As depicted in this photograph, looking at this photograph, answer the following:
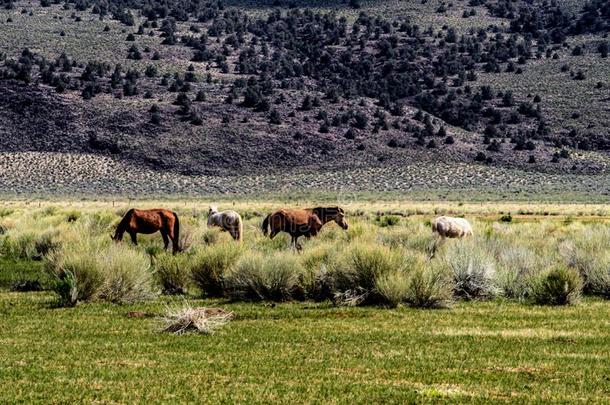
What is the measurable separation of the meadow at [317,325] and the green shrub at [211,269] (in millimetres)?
32

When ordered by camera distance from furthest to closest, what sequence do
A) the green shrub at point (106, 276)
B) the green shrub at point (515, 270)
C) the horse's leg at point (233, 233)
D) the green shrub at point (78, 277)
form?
the horse's leg at point (233, 233)
the green shrub at point (515, 270)
the green shrub at point (106, 276)
the green shrub at point (78, 277)

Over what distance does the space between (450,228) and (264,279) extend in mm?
11902

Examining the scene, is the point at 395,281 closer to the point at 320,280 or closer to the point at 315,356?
the point at 320,280

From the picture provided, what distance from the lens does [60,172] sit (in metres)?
88.9

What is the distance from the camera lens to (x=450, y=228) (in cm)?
3088

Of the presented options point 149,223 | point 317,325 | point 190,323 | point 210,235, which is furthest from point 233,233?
point 190,323

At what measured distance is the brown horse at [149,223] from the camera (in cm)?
2752

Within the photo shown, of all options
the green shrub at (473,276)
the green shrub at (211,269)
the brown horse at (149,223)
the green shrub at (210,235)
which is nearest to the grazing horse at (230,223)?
the green shrub at (210,235)

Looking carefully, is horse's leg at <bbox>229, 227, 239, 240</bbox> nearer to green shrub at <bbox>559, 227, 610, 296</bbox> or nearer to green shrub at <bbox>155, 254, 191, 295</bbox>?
green shrub at <bbox>155, 254, 191, 295</bbox>

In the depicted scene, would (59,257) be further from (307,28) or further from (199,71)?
(307,28)

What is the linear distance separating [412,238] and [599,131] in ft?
257

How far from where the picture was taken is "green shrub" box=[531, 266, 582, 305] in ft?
64.0

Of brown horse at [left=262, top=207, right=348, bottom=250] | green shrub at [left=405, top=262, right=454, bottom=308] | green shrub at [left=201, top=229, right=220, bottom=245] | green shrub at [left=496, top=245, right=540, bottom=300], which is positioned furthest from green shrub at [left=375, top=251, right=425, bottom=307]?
green shrub at [left=201, top=229, right=220, bottom=245]

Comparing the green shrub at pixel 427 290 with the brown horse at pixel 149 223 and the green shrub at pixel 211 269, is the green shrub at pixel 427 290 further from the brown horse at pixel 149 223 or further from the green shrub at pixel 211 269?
the brown horse at pixel 149 223
